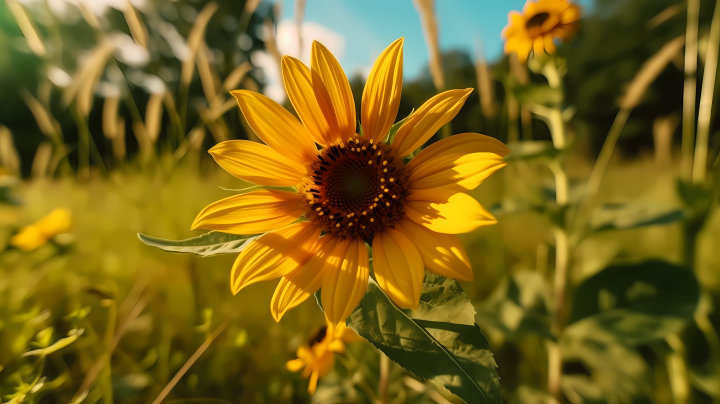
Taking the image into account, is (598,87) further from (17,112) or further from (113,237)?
(17,112)

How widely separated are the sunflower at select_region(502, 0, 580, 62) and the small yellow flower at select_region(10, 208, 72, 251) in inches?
80.4

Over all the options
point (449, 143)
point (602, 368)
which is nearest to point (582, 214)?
point (602, 368)

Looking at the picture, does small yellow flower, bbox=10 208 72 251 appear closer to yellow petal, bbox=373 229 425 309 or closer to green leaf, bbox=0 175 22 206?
green leaf, bbox=0 175 22 206

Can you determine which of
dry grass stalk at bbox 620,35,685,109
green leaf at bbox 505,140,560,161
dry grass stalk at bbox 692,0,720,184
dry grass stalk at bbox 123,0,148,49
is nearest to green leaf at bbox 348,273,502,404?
green leaf at bbox 505,140,560,161

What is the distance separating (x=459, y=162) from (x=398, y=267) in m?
0.23

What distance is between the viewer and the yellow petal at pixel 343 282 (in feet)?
2.23

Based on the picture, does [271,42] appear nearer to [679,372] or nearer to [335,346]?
[335,346]

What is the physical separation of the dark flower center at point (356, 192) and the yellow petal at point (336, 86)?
4 centimetres

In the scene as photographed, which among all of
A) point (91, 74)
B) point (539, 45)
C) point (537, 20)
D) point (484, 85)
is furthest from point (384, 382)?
point (91, 74)

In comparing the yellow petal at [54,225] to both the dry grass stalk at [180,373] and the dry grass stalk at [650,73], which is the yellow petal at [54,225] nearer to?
the dry grass stalk at [180,373]

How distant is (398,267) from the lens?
71cm

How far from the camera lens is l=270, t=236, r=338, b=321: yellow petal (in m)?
0.73

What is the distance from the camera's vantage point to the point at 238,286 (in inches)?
29.2

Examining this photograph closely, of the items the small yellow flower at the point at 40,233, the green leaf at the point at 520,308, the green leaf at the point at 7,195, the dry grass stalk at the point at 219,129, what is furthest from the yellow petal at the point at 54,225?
the green leaf at the point at 520,308
